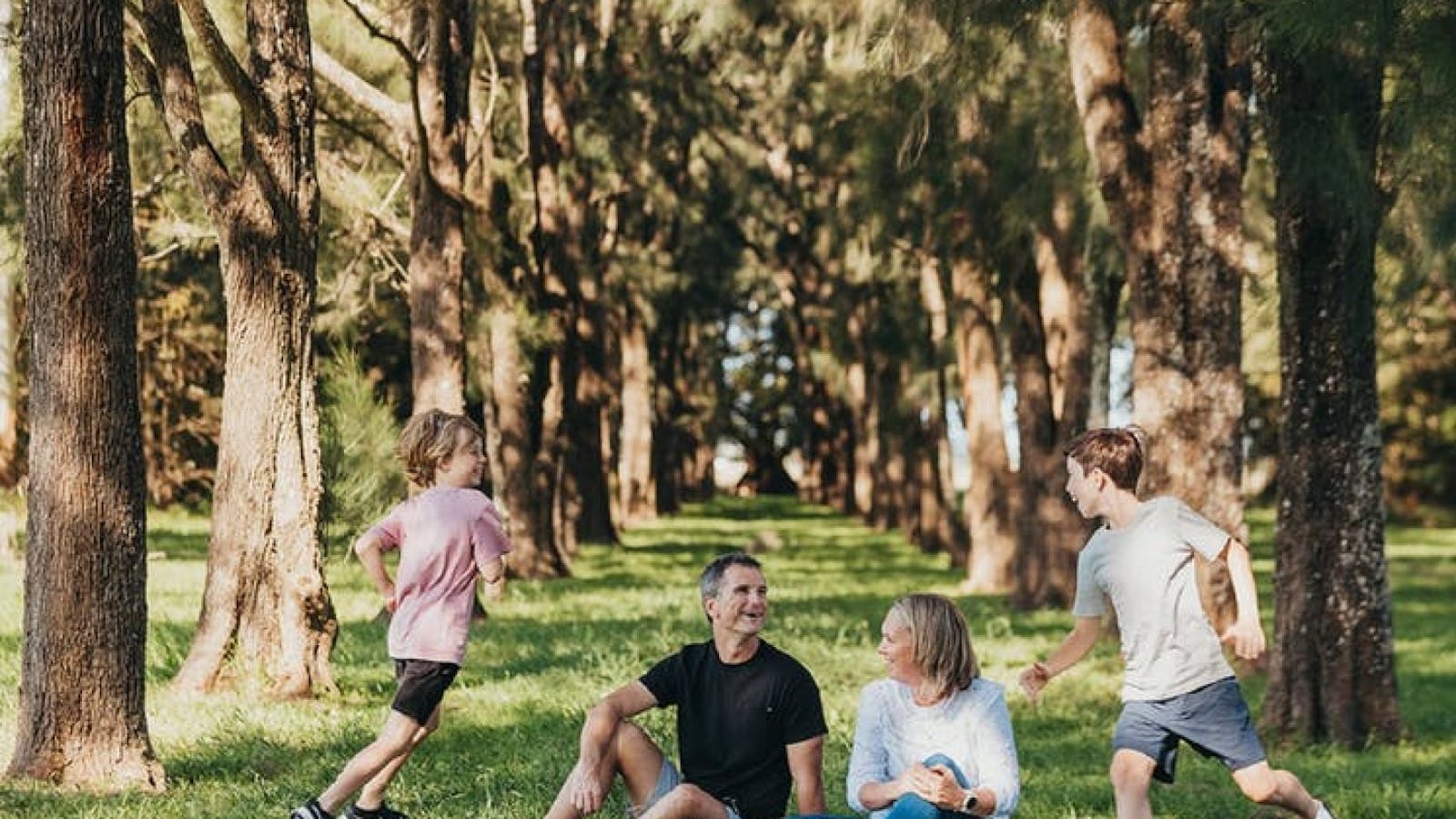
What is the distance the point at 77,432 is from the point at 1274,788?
519 centimetres

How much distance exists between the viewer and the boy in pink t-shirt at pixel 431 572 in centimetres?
870

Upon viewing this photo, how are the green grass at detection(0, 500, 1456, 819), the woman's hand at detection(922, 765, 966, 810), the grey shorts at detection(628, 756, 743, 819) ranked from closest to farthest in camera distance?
the woman's hand at detection(922, 765, 966, 810) → the grey shorts at detection(628, 756, 743, 819) → the green grass at detection(0, 500, 1456, 819)

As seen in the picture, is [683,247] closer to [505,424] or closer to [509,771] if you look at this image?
[505,424]

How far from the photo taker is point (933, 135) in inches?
991

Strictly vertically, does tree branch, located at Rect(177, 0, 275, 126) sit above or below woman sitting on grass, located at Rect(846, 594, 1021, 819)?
above

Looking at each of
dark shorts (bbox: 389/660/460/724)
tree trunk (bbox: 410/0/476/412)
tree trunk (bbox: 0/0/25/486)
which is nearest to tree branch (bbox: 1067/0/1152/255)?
tree trunk (bbox: 410/0/476/412)

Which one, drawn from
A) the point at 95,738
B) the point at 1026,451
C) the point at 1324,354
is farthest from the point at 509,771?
the point at 1026,451

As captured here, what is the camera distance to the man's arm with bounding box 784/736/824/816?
24.2 feet

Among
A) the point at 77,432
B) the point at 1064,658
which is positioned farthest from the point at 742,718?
the point at 77,432

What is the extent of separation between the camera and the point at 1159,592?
26.2 feet

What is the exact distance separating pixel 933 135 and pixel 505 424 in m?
6.34

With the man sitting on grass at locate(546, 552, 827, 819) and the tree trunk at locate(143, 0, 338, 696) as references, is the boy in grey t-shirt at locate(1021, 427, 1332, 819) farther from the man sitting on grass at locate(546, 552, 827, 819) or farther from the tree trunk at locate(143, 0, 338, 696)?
the tree trunk at locate(143, 0, 338, 696)

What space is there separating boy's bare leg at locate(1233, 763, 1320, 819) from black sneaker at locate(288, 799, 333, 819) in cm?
344

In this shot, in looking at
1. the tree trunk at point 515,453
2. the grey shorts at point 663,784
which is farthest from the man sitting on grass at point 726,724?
the tree trunk at point 515,453
